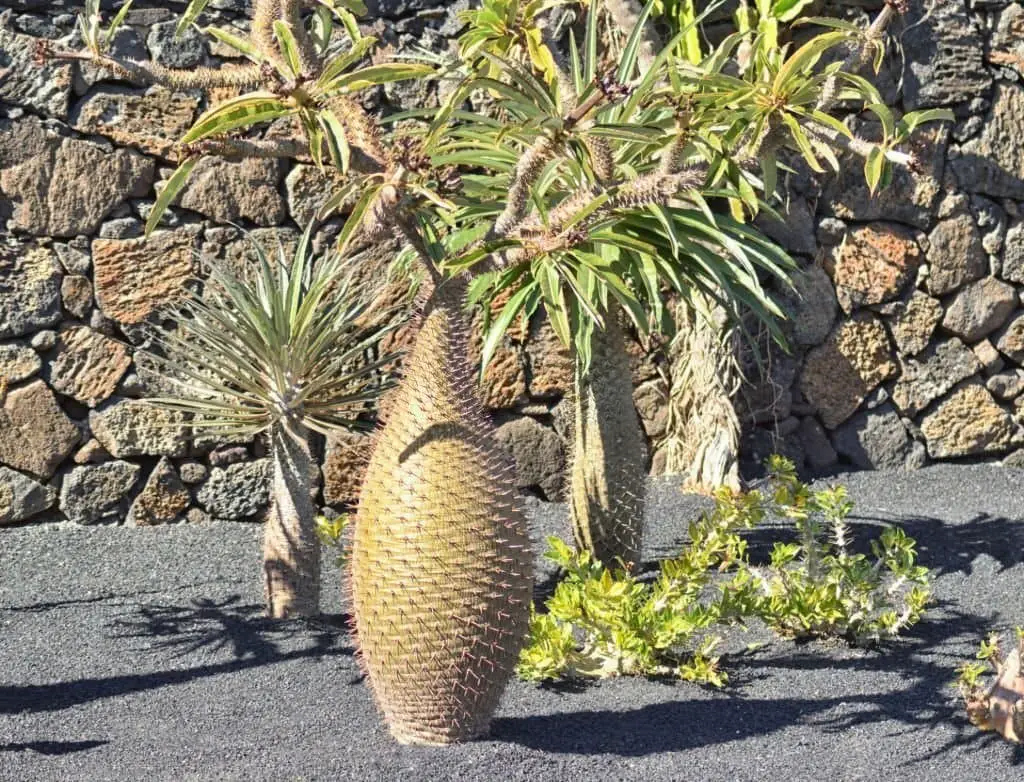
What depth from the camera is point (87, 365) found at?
4.66 m

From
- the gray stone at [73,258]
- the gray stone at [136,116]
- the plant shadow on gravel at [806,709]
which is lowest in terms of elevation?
the plant shadow on gravel at [806,709]

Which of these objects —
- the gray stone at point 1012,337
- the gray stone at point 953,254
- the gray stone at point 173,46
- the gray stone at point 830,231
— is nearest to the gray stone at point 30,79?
the gray stone at point 173,46

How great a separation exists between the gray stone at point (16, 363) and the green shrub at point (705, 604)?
7.33 feet

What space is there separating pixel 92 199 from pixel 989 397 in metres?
4.02

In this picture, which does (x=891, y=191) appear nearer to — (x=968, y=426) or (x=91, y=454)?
(x=968, y=426)

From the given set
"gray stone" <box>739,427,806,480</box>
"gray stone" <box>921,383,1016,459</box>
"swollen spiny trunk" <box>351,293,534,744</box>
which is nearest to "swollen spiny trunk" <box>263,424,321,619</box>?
"swollen spiny trunk" <box>351,293,534,744</box>

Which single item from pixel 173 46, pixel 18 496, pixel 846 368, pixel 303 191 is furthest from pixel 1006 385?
pixel 18 496

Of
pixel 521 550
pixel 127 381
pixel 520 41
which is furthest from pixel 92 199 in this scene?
pixel 521 550

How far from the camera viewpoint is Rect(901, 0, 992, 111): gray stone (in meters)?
5.61

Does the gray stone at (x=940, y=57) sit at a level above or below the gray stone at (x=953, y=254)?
above

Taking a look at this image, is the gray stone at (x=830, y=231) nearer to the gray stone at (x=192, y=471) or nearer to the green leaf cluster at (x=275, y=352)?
the green leaf cluster at (x=275, y=352)

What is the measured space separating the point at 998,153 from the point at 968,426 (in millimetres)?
1249

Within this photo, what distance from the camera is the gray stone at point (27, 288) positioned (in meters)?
4.53

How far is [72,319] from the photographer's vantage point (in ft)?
15.3
